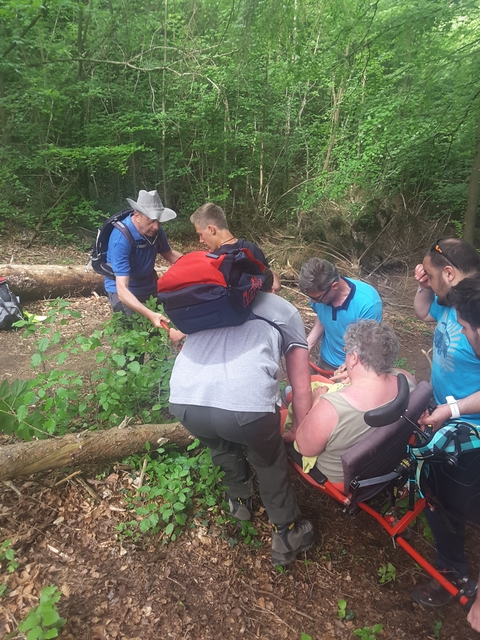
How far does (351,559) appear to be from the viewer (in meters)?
2.44

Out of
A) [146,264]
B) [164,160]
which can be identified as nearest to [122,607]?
[146,264]

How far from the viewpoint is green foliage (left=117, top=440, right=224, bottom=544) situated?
2.43 meters

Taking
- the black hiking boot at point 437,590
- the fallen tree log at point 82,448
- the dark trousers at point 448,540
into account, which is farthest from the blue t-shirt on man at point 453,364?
the fallen tree log at point 82,448

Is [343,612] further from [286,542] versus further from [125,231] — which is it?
[125,231]

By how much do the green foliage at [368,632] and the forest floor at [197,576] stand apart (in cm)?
2

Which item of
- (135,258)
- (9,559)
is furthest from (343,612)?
(135,258)

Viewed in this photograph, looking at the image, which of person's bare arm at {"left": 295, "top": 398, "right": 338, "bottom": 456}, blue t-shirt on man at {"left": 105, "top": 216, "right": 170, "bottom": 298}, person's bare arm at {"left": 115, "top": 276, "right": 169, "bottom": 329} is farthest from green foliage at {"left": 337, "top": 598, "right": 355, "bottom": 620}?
blue t-shirt on man at {"left": 105, "top": 216, "right": 170, "bottom": 298}

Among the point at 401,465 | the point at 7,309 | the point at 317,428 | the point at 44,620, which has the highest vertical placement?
the point at 317,428

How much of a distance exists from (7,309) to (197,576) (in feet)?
15.7

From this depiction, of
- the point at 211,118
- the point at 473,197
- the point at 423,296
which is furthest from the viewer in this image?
the point at 211,118

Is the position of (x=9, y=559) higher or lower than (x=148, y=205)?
lower

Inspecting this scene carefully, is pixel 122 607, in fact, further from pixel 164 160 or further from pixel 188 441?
pixel 164 160

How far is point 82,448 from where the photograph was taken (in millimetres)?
2670

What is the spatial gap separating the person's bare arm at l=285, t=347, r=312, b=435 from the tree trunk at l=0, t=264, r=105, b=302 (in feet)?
19.1
